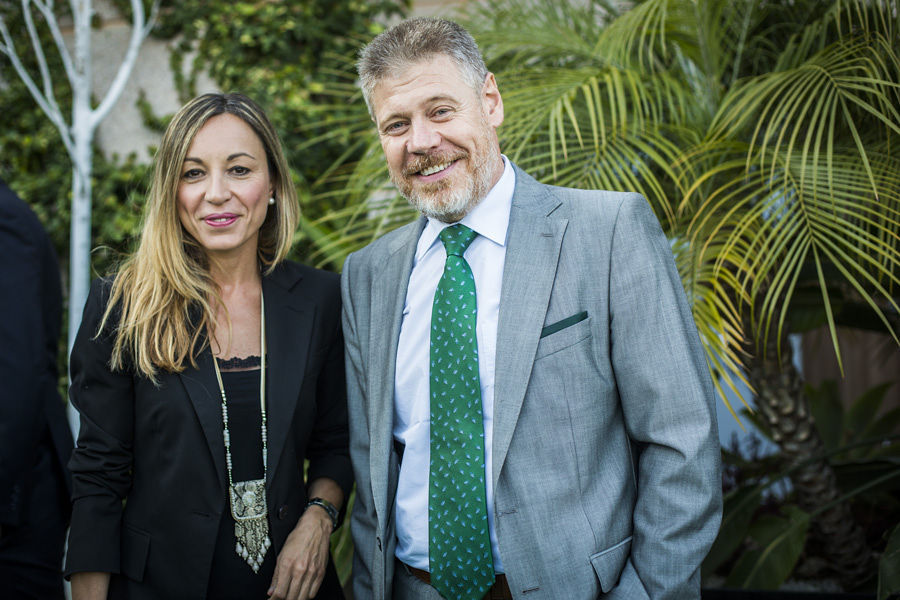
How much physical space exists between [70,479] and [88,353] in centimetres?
45

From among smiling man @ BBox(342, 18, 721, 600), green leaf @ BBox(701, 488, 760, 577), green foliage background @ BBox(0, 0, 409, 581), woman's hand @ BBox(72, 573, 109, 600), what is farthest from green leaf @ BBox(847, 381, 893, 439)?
woman's hand @ BBox(72, 573, 109, 600)

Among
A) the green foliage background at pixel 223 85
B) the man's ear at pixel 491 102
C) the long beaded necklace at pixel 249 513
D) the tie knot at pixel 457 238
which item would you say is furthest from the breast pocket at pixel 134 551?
the green foliage background at pixel 223 85

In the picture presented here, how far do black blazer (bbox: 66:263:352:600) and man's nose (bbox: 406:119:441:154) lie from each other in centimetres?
75

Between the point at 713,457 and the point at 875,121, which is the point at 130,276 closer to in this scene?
the point at 713,457

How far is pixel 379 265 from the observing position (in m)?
1.94

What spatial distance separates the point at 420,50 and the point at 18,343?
122cm

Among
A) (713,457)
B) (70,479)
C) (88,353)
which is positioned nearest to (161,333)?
(88,353)

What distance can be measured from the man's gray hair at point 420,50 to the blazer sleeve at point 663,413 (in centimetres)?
58

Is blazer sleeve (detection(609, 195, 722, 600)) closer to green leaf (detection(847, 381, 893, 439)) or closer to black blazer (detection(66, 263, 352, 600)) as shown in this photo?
black blazer (detection(66, 263, 352, 600))

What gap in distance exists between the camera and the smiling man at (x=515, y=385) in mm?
1481

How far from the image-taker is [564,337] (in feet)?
5.06

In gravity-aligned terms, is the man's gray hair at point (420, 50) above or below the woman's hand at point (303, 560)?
above

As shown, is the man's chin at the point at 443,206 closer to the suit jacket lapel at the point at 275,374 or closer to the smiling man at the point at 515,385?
the smiling man at the point at 515,385

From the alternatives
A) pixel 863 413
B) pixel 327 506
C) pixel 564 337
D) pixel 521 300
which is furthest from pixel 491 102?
pixel 863 413
